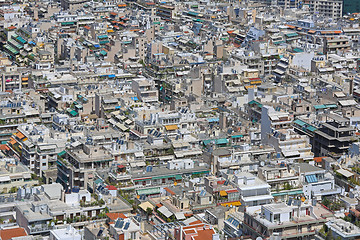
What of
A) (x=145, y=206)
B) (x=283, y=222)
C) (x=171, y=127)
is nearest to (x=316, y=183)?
(x=283, y=222)

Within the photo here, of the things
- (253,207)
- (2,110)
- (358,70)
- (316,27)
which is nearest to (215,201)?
(253,207)

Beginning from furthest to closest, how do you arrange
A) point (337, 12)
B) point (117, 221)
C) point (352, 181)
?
point (337, 12), point (352, 181), point (117, 221)

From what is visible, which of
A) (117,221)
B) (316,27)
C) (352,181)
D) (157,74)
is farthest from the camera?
(316,27)

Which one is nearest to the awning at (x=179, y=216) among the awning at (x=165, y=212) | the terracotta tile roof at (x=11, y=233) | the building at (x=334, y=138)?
the awning at (x=165, y=212)

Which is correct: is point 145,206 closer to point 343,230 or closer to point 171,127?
point 343,230

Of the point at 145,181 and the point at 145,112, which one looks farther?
the point at 145,112

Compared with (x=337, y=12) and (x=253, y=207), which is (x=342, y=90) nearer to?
(x=253, y=207)

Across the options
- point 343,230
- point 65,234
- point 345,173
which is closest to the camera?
point 343,230

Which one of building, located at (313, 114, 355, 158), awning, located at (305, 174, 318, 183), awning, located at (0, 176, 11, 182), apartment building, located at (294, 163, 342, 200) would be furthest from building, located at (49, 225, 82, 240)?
building, located at (313, 114, 355, 158)
